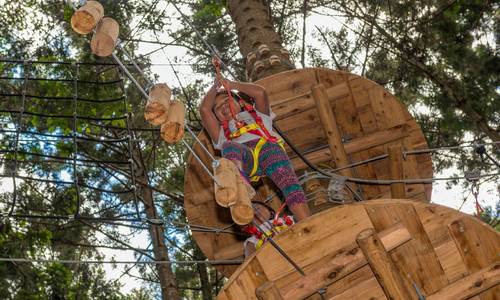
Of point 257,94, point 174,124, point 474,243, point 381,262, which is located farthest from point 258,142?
point 474,243

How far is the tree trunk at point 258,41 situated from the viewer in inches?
196

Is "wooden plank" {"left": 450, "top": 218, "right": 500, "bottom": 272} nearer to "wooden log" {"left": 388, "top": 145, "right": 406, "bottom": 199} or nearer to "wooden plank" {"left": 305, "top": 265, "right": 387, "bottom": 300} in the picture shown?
"wooden plank" {"left": 305, "top": 265, "right": 387, "bottom": 300}

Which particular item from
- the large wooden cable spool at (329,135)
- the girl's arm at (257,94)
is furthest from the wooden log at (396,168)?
the girl's arm at (257,94)

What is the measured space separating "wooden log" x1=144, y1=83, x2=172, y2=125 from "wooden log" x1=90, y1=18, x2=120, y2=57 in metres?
0.30

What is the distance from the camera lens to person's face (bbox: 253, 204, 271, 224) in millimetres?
3992

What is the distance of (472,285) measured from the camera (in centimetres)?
312

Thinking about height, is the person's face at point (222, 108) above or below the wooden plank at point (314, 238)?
above

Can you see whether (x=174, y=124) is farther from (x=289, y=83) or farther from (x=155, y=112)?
(x=289, y=83)

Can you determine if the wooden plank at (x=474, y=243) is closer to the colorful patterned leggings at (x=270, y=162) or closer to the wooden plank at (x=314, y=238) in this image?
the wooden plank at (x=314, y=238)

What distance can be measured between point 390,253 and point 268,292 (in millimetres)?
629

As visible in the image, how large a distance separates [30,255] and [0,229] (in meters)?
0.58

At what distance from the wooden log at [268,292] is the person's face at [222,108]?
4.78ft

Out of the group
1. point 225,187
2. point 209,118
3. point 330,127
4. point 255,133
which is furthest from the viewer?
point 330,127

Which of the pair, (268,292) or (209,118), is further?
(209,118)
